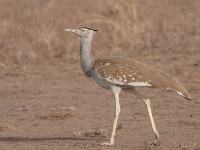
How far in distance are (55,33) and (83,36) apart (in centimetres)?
761

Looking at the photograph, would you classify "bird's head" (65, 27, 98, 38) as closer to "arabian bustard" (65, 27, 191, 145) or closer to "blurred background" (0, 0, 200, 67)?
"arabian bustard" (65, 27, 191, 145)

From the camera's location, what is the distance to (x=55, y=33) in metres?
15.9

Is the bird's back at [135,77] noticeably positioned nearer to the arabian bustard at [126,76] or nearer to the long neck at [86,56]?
the arabian bustard at [126,76]

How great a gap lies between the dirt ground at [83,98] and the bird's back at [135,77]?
60 cm

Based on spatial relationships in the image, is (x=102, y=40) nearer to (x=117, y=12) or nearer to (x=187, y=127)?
(x=117, y=12)

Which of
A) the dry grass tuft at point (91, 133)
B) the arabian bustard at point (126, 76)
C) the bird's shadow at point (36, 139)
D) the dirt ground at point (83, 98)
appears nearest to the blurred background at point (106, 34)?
the dirt ground at point (83, 98)

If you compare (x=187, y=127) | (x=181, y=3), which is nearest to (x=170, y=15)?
(x=181, y=3)

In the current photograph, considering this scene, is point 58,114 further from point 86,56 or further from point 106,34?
point 106,34

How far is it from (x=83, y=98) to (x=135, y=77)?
3520mm

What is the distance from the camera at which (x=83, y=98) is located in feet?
37.3

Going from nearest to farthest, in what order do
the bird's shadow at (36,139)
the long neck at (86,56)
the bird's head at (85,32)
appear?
the long neck at (86,56) → the bird's head at (85,32) → the bird's shadow at (36,139)

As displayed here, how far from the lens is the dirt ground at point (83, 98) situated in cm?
858

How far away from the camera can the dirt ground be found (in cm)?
858

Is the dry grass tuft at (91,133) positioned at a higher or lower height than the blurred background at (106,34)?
lower
